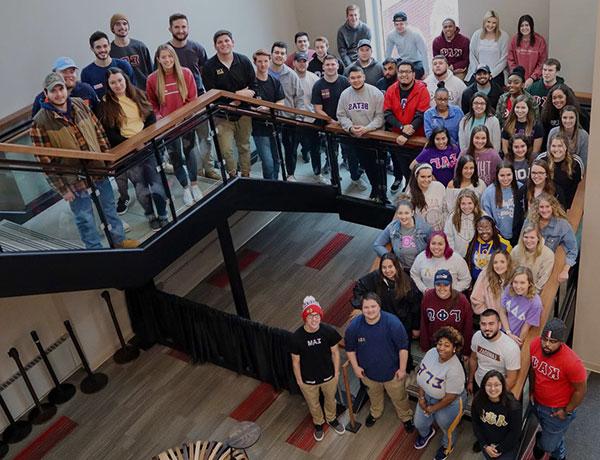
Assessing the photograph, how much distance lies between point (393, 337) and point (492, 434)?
1.17 meters

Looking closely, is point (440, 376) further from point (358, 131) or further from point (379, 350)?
point (358, 131)

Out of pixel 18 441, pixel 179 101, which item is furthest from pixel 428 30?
pixel 18 441

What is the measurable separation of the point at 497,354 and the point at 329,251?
454 centimetres

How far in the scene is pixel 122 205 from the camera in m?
6.62

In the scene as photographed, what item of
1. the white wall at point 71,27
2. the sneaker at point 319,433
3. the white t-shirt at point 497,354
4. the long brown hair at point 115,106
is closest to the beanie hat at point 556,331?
the white t-shirt at point 497,354

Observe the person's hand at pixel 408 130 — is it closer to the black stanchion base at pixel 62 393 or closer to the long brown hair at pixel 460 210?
the long brown hair at pixel 460 210

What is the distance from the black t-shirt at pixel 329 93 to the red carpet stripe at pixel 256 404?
3.12m

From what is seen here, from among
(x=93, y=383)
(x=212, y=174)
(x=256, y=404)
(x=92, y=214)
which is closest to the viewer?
(x=92, y=214)

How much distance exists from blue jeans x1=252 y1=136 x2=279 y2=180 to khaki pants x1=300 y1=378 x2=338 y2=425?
2.38 meters

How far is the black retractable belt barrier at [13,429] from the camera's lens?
7.94m

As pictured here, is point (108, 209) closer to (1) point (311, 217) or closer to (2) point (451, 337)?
(2) point (451, 337)

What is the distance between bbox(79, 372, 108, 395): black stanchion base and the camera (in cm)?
845

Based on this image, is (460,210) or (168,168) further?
(168,168)

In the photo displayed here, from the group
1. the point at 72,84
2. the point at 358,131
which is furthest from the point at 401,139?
the point at 72,84
